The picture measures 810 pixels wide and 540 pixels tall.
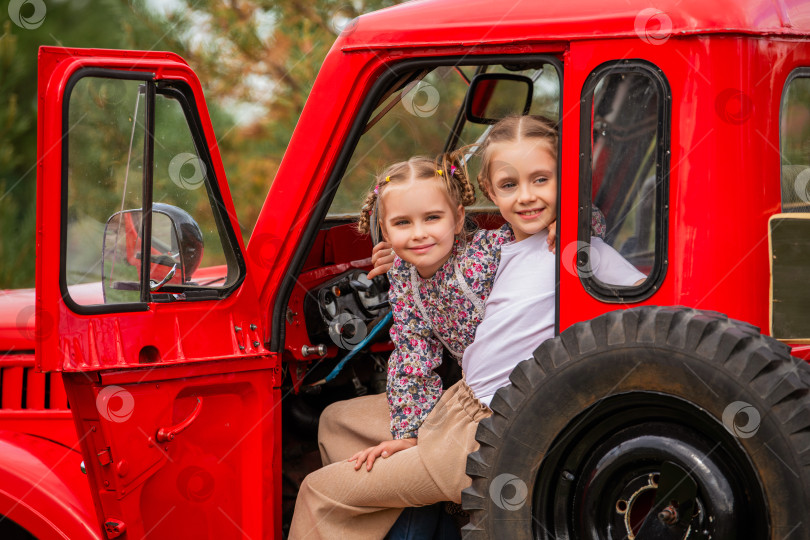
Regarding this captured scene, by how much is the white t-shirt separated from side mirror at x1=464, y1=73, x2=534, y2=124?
44.0 inches

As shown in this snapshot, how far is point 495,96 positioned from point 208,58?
18.3ft

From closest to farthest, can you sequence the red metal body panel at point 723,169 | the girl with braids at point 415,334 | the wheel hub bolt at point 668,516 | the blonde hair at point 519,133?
the wheel hub bolt at point 668,516
the red metal body panel at point 723,169
the blonde hair at point 519,133
the girl with braids at point 415,334

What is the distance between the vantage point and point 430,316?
2.60 m

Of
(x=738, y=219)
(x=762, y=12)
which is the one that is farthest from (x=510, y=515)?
(x=762, y=12)

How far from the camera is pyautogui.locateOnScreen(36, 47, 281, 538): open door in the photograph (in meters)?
A: 2.27

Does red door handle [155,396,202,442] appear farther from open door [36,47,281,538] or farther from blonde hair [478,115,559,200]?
blonde hair [478,115,559,200]

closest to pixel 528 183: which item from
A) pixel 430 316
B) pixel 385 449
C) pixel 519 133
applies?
pixel 519 133

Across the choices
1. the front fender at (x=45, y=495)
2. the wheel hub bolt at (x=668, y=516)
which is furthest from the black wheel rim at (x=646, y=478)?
the front fender at (x=45, y=495)

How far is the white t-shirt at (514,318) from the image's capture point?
2.31 meters

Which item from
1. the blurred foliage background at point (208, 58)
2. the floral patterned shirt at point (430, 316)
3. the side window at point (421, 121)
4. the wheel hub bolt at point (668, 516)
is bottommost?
the wheel hub bolt at point (668, 516)

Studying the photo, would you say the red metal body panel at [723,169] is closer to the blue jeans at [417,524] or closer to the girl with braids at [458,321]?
the girl with braids at [458,321]

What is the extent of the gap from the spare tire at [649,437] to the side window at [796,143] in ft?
1.46

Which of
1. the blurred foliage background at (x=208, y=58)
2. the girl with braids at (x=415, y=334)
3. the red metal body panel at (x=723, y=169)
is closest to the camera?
the red metal body panel at (x=723, y=169)

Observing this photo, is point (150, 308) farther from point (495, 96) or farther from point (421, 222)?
point (495, 96)
